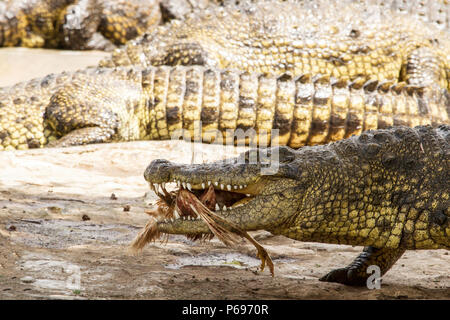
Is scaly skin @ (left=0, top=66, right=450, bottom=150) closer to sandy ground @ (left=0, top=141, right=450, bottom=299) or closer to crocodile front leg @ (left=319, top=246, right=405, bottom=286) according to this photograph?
sandy ground @ (left=0, top=141, right=450, bottom=299)

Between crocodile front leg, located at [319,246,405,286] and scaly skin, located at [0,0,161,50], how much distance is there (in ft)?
28.9

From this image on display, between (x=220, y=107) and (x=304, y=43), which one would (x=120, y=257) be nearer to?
(x=220, y=107)

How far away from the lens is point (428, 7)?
10.1 meters

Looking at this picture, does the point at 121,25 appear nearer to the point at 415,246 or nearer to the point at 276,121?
the point at 276,121

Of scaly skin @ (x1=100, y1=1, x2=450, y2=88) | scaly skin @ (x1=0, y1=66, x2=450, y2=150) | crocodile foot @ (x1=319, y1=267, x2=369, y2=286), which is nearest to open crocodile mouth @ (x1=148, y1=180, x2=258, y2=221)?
crocodile foot @ (x1=319, y1=267, x2=369, y2=286)

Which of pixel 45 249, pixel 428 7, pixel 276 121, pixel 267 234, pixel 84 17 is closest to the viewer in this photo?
pixel 45 249

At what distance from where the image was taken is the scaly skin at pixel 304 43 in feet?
28.7

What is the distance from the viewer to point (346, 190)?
3.01 meters

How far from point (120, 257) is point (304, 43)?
19.9 feet

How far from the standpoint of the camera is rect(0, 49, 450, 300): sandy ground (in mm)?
2926

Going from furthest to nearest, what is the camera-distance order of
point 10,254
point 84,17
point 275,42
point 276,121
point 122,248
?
point 84,17 < point 275,42 < point 276,121 < point 122,248 < point 10,254

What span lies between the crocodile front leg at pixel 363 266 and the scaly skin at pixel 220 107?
381cm

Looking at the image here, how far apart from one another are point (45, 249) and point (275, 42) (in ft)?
19.7

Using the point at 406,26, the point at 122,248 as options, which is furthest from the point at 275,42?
the point at 122,248
